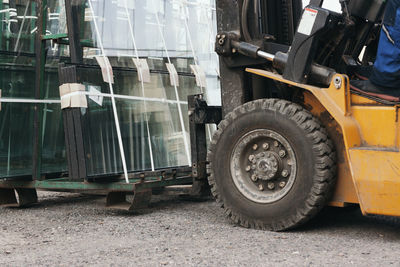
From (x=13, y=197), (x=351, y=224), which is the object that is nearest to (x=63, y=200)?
(x=13, y=197)

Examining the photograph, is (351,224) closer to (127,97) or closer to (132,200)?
(132,200)

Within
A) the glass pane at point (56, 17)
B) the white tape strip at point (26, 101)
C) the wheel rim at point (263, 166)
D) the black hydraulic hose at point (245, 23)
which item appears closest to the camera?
the wheel rim at point (263, 166)

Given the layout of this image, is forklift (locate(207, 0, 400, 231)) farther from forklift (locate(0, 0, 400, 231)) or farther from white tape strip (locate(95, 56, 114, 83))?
white tape strip (locate(95, 56, 114, 83))

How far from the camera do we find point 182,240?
4.47 m

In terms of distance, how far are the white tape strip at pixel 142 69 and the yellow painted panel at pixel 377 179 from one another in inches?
104

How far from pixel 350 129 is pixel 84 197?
3851 millimetres

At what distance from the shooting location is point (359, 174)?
4.32 meters

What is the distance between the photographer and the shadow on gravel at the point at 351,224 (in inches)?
188

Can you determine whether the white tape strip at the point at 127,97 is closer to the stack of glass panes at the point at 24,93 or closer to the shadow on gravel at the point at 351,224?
the stack of glass panes at the point at 24,93

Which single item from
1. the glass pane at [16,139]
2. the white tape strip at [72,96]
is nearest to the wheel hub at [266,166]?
the white tape strip at [72,96]

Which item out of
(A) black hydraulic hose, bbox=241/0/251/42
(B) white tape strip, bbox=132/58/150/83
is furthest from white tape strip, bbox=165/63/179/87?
(A) black hydraulic hose, bbox=241/0/251/42

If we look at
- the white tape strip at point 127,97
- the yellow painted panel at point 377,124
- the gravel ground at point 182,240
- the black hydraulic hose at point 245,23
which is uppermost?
the black hydraulic hose at point 245,23

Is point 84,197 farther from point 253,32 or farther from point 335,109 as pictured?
point 335,109

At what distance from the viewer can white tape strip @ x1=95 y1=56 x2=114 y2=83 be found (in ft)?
19.4
